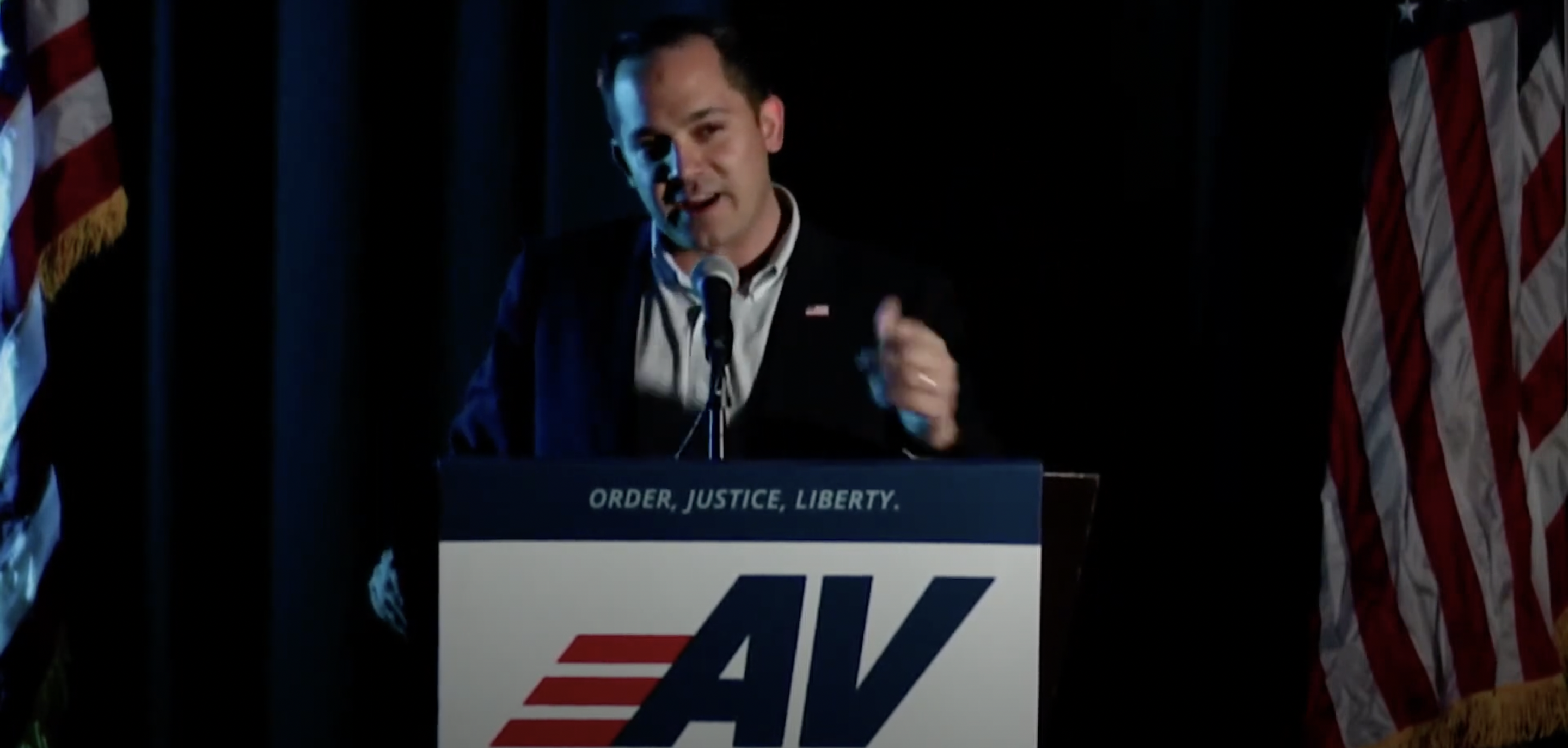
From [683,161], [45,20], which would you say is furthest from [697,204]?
[45,20]

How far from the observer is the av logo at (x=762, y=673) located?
1.17 metres

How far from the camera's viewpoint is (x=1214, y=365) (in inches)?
93.4

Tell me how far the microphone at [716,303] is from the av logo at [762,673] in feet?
0.77

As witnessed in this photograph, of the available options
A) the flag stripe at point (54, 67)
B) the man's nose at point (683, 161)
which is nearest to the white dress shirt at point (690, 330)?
the man's nose at point (683, 161)

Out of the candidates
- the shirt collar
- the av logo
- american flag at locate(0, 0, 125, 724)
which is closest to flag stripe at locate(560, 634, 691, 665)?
the av logo

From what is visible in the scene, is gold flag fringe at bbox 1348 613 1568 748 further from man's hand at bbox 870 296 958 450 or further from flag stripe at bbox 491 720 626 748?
flag stripe at bbox 491 720 626 748

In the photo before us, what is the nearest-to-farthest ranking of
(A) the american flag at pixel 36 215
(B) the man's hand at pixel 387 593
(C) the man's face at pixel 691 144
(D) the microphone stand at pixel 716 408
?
(D) the microphone stand at pixel 716 408 → (B) the man's hand at pixel 387 593 → (C) the man's face at pixel 691 144 → (A) the american flag at pixel 36 215

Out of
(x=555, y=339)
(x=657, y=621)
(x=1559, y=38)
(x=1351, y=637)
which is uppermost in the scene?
(x=1559, y=38)

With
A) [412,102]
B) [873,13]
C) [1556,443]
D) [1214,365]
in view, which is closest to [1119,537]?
[1214,365]

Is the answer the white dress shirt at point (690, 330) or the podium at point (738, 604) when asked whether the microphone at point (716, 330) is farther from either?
the white dress shirt at point (690, 330)

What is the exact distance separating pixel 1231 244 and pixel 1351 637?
0.68 meters

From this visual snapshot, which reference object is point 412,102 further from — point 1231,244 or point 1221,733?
point 1221,733

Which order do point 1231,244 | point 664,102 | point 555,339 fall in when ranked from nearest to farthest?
point 664,102 < point 555,339 < point 1231,244

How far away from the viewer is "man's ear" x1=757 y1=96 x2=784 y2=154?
6.31 feet
